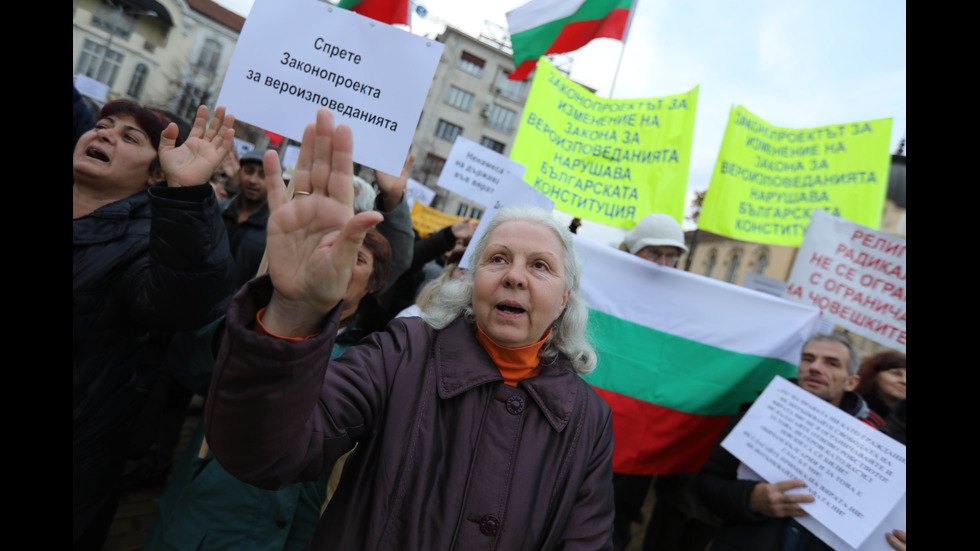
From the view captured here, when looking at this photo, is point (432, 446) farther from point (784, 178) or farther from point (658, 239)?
point (784, 178)

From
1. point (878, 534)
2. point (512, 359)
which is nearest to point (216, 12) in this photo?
point (512, 359)

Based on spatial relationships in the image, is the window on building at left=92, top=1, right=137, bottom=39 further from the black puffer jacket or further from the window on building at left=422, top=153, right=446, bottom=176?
the black puffer jacket

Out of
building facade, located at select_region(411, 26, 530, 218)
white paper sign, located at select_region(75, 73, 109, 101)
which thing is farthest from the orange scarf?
building facade, located at select_region(411, 26, 530, 218)

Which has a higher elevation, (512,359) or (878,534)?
(512,359)

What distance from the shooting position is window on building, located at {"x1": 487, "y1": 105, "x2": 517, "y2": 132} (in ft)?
115

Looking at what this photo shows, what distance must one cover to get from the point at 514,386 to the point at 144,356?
1.48m

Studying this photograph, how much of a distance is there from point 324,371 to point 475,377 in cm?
49

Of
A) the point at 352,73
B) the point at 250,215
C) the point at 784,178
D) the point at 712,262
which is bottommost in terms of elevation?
the point at 250,215

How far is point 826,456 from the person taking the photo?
214cm

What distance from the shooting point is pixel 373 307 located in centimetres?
207

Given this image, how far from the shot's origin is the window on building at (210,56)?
34.2m

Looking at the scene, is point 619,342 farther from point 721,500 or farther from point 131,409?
point 131,409

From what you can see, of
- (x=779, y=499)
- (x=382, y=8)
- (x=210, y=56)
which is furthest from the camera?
(x=210, y=56)

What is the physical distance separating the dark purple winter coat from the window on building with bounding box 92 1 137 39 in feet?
130
